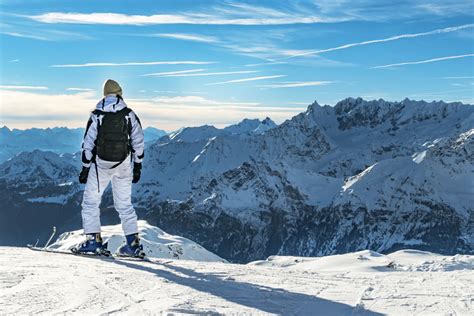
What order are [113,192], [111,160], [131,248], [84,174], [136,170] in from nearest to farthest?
[111,160] → [84,174] → [113,192] → [136,170] → [131,248]

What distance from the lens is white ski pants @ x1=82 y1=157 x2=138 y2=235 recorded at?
1146 cm

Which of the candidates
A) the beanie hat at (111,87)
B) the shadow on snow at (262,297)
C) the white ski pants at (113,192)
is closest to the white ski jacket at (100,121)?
the beanie hat at (111,87)

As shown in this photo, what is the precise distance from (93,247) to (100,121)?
2.64 meters

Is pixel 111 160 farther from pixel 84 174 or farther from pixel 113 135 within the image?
pixel 84 174

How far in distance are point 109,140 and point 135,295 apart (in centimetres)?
442

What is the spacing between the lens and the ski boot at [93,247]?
467 inches

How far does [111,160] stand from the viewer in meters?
11.2

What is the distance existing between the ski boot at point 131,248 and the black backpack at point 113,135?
1.75 meters

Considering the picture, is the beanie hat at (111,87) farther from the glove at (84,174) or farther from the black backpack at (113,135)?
the glove at (84,174)

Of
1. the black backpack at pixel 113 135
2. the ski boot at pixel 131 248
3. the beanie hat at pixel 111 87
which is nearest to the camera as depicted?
the black backpack at pixel 113 135

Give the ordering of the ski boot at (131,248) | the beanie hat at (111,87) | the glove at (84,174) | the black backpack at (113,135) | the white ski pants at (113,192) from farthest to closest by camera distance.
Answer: the ski boot at (131,248)
the white ski pants at (113,192)
the glove at (84,174)
the beanie hat at (111,87)
the black backpack at (113,135)

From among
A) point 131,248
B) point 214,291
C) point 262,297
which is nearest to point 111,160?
point 131,248

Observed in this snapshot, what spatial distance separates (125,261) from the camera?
36.8 ft

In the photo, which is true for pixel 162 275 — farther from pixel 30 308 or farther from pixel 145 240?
pixel 145 240
